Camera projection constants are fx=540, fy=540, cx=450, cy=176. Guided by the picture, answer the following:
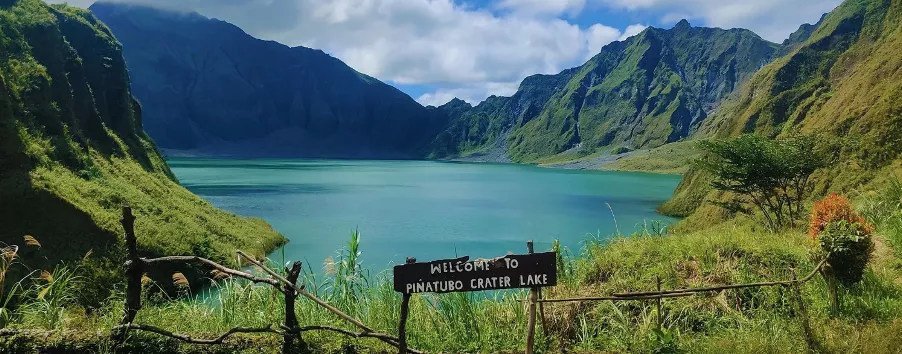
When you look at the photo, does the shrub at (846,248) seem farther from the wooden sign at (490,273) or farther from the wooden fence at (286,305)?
the wooden sign at (490,273)

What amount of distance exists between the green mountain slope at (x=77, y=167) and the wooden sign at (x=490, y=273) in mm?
20454

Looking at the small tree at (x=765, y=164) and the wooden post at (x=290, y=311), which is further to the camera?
the small tree at (x=765, y=164)

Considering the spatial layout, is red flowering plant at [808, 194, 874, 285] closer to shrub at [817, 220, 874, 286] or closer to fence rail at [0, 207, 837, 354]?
shrub at [817, 220, 874, 286]

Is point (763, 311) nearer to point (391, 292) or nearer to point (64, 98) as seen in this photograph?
point (391, 292)

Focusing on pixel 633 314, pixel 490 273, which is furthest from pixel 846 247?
pixel 490 273

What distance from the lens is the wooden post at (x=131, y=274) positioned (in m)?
5.56

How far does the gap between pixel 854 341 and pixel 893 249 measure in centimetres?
368

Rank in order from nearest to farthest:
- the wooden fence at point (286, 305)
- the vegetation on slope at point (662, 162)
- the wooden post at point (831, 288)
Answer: the wooden fence at point (286, 305) → the wooden post at point (831, 288) → the vegetation on slope at point (662, 162)

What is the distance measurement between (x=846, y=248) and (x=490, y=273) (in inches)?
162

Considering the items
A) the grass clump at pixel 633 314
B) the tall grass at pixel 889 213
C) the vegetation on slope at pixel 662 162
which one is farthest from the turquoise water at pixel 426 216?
the vegetation on slope at pixel 662 162

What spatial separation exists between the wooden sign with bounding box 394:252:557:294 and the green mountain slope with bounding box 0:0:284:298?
67.1 ft

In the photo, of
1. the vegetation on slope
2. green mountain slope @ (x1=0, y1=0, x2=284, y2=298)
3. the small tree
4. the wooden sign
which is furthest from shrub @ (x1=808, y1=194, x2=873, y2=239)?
the vegetation on slope

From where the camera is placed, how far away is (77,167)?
29.1 meters

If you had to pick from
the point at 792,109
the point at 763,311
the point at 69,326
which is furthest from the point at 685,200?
the point at 69,326
